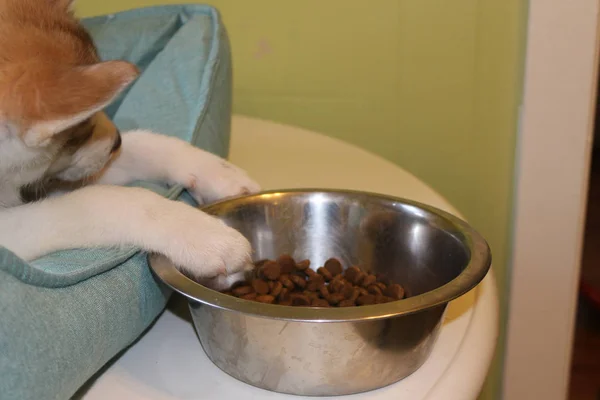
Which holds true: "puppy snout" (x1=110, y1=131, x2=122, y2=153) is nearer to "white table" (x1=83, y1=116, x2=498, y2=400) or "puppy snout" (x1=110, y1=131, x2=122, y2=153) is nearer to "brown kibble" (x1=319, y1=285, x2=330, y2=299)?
"white table" (x1=83, y1=116, x2=498, y2=400)

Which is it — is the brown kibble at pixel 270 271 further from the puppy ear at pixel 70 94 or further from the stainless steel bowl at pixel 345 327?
the puppy ear at pixel 70 94

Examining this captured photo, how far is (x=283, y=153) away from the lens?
1.34 meters

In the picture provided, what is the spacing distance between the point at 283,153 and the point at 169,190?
1.45ft

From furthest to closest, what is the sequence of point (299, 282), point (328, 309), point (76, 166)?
point (76, 166), point (299, 282), point (328, 309)

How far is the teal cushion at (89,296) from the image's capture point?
587 mm

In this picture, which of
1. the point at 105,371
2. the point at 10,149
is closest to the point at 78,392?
the point at 105,371

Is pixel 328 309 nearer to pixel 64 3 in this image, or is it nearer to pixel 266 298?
pixel 266 298

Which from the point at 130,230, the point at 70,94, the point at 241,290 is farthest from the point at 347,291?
the point at 70,94

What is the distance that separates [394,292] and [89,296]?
0.36 meters

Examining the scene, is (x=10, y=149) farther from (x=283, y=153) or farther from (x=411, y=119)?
(x=411, y=119)

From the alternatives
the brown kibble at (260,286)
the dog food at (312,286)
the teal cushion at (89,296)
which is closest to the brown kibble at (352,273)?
the dog food at (312,286)

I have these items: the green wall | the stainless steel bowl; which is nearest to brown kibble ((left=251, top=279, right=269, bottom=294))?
the stainless steel bowl

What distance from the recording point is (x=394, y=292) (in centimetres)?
80

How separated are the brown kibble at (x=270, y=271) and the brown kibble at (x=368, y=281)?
0.11 m
